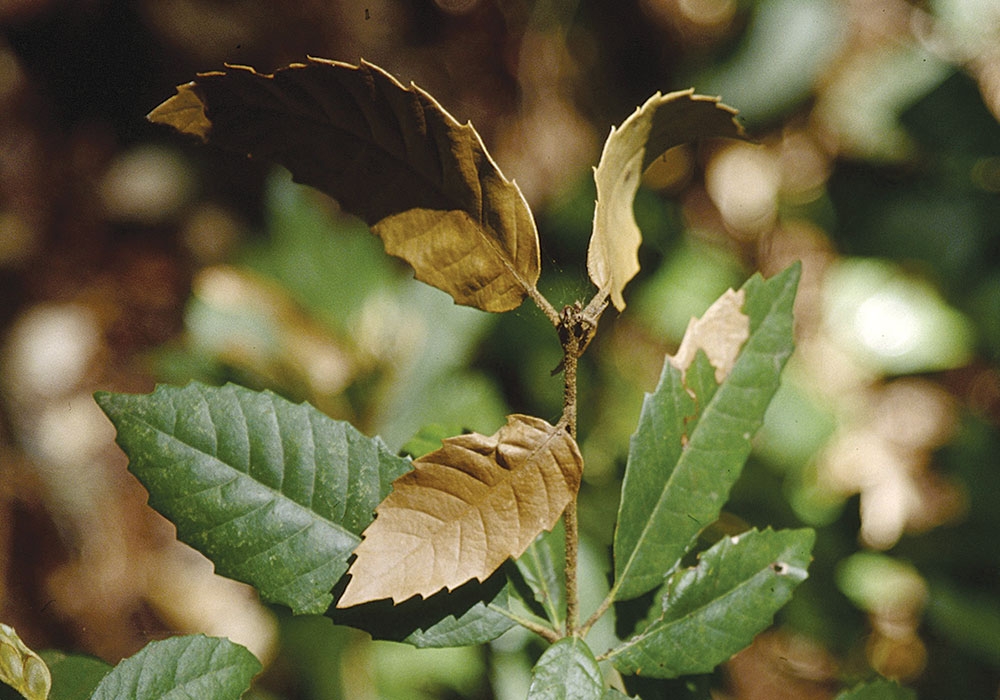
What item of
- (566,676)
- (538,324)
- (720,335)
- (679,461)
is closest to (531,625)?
(566,676)

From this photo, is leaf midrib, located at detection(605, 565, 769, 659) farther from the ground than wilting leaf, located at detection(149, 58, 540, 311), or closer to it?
closer to it

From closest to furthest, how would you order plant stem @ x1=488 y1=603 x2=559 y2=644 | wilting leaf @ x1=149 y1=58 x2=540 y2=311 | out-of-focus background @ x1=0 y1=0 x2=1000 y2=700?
wilting leaf @ x1=149 y1=58 x2=540 y2=311 → plant stem @ x1=488 y1=603 x2=559 y2=644 → out-of-focus background @ x1=0 y1=0 x2=1000 y2=700

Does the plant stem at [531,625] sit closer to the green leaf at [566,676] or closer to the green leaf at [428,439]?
the green leaf at [566,676]

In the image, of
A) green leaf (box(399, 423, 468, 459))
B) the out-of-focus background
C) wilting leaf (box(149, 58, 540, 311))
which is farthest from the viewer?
the out-of-focus background

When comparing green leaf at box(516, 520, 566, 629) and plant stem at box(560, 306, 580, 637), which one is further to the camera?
green leaf at box(516, 520, 566, 629)

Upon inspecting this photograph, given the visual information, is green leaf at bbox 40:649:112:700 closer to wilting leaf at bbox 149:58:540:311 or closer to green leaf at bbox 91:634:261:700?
green leaf at bbox 91:634:261:700

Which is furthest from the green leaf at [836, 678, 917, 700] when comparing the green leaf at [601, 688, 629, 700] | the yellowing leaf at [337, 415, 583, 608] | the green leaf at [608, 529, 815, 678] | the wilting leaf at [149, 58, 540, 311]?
the wilting leaf at [149, 58, 540, 311]

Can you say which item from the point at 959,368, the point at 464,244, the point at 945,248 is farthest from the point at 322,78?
the point at 959,368

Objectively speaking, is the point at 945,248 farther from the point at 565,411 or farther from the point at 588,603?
A: the point at 565,411
